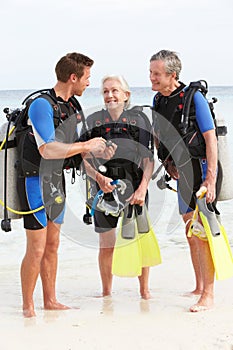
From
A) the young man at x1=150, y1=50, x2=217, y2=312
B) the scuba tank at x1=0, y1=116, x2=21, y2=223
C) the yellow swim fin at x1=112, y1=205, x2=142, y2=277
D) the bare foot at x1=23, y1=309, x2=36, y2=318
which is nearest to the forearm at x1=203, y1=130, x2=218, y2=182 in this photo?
the young man at x1=150, y1=50, x2=217, y2=312

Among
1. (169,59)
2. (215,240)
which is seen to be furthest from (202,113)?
(215,240)

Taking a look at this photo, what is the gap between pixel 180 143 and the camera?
4.17 metres

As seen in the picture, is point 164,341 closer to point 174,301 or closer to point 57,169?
point 174,301

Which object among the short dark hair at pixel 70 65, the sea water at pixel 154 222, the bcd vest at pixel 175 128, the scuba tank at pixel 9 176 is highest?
→ the short dark hair at pixel 70 65

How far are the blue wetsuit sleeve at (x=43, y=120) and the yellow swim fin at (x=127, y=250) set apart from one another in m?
0.86

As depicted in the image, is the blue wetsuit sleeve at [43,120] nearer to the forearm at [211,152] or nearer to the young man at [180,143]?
the young man at [180,143]

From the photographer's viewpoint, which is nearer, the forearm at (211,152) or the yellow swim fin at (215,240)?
the forearm at (211,152)

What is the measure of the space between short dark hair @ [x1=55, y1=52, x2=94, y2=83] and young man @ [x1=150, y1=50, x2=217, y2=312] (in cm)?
50

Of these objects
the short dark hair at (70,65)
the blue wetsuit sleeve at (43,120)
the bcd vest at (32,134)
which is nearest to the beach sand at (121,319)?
the bcd vest at (32,134)

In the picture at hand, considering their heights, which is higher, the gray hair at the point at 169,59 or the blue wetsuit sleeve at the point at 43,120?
the gray hair at the point at 169,59

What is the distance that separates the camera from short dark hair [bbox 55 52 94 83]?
400 cm

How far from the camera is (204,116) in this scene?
404 centimetres

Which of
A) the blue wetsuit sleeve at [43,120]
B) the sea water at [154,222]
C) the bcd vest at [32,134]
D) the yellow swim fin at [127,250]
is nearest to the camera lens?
the blue wetsuit sleeve at [43,120]

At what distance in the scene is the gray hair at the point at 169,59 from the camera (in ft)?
13.6
